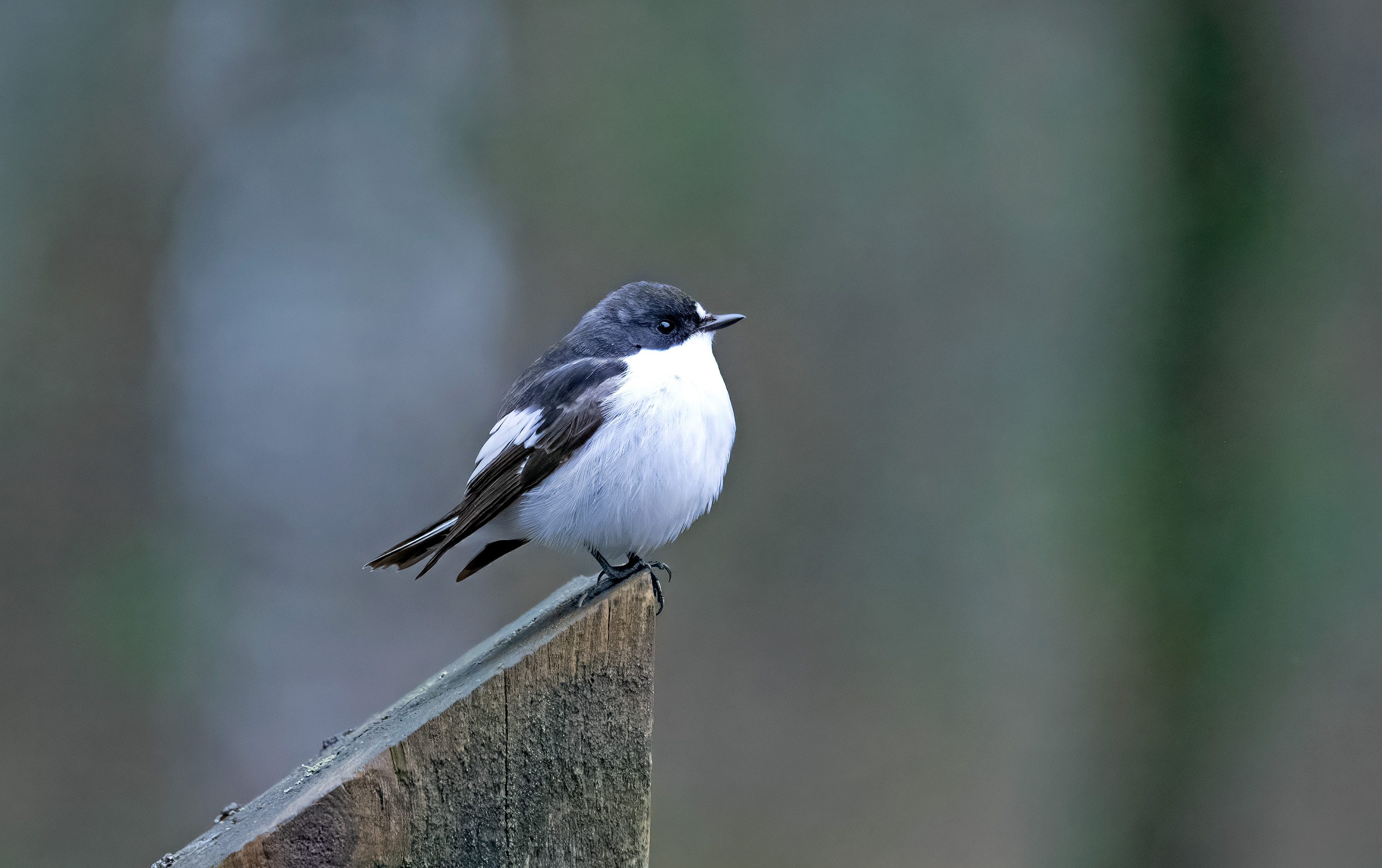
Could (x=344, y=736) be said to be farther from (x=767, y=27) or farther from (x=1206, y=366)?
(x=767, y=27)

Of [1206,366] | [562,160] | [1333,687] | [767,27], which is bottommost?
[1333,687]

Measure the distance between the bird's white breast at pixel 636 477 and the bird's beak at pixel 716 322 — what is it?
40 centimetres

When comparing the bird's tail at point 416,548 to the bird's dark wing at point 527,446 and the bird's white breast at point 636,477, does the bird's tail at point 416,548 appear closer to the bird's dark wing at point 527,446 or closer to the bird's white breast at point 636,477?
the bird's dark wing at point 527,446

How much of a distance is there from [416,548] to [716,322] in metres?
1.37

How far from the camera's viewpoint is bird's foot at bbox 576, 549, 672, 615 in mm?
2609

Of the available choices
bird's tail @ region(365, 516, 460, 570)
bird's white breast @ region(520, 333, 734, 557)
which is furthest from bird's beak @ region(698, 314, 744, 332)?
bird's tail @ region(365, 516, 460, 570)

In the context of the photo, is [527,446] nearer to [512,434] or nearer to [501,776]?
[512,434]

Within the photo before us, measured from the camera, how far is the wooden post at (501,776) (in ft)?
5.54

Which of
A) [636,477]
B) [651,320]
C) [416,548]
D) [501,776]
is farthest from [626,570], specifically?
[501,776]

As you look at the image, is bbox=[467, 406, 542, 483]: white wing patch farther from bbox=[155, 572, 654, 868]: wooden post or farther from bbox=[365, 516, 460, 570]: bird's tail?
bbox=[155, 572, 654, 868]: wooden post

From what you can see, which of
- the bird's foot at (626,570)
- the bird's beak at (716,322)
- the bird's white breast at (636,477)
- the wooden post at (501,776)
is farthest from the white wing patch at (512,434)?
the wooden post at (501,776)

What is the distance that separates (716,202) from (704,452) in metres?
3.59

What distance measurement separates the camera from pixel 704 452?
10.7ft

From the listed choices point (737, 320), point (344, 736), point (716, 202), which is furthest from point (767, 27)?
point (344, 736)
